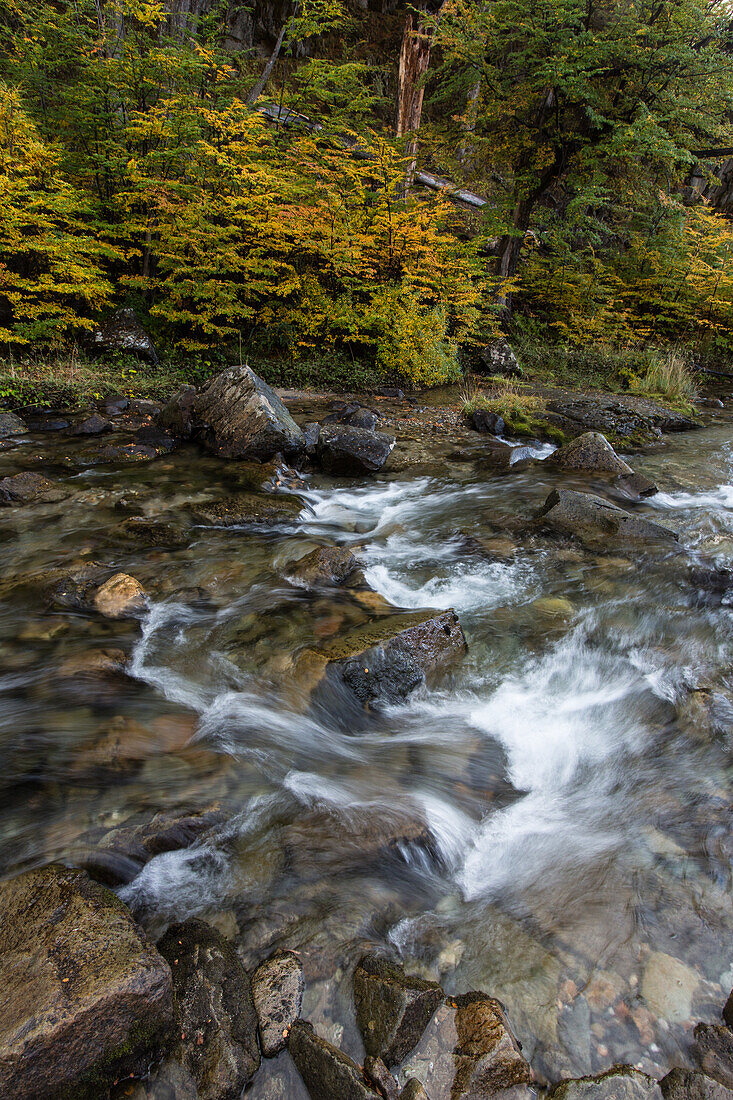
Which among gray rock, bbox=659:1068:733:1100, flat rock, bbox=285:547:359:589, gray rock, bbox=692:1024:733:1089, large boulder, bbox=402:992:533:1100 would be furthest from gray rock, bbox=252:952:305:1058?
flat rock, bbox=285:547:359:589

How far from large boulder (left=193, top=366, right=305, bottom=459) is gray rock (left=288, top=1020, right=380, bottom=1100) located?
21.3 ft

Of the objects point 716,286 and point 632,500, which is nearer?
point 632,500

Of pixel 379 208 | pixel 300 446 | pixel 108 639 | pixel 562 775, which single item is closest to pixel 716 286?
pixel 379 208

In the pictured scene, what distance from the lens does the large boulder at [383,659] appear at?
3.54 m

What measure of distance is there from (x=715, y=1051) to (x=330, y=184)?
12631 millimetres

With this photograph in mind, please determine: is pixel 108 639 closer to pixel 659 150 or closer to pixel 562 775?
pixel 562 775

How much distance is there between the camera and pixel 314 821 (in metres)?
2.73

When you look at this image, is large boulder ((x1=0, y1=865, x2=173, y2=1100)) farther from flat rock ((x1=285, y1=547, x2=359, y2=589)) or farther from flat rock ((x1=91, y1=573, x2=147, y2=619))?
flat rock ((x1=285, y1=547, x2=359, y2=589))

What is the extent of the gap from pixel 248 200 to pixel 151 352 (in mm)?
3452

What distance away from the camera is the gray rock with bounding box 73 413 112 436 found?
7980 mm

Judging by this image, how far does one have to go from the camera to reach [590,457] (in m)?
7.77

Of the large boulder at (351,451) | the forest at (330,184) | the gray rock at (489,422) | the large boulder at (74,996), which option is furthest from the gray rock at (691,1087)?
the forest at (330,184)

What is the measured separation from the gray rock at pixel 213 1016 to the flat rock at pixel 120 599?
2.64 m

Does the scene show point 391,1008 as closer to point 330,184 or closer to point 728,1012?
point 728,1012
